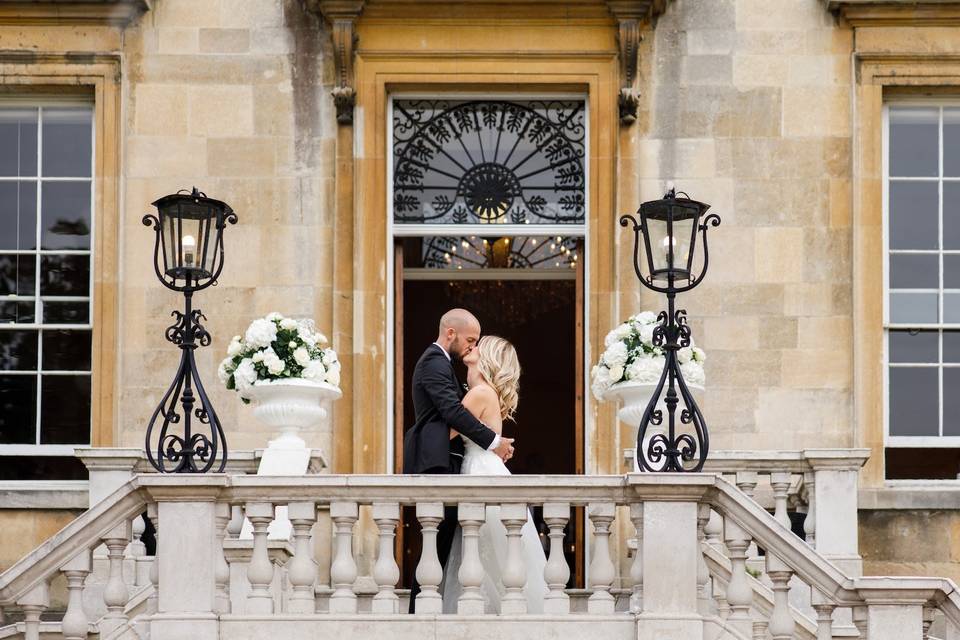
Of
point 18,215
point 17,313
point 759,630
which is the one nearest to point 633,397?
point 759,630

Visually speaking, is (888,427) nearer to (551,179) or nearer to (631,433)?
(631,433)

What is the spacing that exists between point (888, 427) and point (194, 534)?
5588 mm

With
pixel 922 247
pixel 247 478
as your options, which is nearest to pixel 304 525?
pixel 247 478

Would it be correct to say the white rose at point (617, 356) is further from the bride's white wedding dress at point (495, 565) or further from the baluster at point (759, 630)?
the baluster at point (759, 630)

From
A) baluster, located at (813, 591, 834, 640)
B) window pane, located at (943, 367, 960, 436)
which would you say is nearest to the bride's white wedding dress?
baluster, located at (813, 591, 834, 640)

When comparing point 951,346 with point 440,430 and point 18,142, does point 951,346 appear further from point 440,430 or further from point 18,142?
point 18,142

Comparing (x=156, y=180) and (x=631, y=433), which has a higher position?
(x=156, y=180)

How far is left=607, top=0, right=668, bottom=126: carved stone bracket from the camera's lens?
13.7 meters

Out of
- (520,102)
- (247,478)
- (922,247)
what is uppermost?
(520,102)

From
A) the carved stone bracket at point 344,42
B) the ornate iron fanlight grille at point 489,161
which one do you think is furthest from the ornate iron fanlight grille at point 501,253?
the carved stone bracket at point 344,42

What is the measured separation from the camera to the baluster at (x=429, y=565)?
994 centimetres

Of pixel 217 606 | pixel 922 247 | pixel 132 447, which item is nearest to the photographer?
pixel 217 606

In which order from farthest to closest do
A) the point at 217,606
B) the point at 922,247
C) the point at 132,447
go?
the point at 922,247 → the point at 132,447 → the point at 217,606

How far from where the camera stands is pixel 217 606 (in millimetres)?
10016
